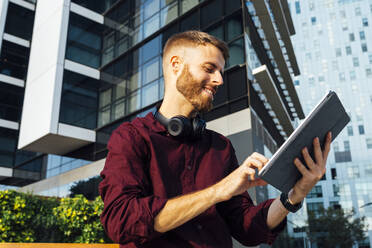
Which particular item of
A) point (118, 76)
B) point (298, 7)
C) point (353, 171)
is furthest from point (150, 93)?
point (298, 7)

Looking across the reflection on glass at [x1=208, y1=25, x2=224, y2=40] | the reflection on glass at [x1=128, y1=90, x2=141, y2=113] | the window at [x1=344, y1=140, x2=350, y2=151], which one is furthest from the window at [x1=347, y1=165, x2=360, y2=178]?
the reflection on glass at [x1=208, y1=25, x2=224, y2=40]

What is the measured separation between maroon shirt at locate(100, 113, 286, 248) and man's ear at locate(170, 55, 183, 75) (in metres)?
0.30

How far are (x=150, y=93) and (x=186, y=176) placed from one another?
53.0 feet

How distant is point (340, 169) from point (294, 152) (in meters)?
67.3

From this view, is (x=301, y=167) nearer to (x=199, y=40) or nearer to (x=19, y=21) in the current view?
(x=199, y=40)

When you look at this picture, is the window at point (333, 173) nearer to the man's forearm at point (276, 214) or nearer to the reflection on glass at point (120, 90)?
the reflection on glass at point (120, 90)

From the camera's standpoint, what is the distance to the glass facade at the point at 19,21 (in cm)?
2748

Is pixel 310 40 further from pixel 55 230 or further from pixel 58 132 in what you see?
pixel 55 230

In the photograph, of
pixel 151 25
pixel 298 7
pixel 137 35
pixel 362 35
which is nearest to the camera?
pixel 151 25

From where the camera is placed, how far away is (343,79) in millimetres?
65812

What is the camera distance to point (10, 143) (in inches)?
Answer: 1041

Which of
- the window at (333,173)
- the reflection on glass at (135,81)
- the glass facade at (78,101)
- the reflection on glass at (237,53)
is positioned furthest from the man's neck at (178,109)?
the window at (333,173)

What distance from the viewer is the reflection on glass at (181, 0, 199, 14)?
55.4 ft

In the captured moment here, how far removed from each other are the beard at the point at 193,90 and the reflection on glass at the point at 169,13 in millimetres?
16591
